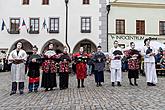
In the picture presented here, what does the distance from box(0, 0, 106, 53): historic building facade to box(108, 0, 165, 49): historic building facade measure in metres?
1.07

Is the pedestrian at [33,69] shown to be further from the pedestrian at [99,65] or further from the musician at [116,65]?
the musician at [116,65]

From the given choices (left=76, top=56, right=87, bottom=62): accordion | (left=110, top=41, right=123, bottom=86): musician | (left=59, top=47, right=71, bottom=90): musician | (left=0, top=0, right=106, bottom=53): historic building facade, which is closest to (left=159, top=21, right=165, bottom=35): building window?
(left=0, top=0, right=106, bottom=53): historic building facade

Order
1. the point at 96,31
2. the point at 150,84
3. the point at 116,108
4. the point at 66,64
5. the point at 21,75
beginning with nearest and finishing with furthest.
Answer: the point at 116,108
the point at 21,75
the point at 66,64
the point at 150,84
the point at 96,31

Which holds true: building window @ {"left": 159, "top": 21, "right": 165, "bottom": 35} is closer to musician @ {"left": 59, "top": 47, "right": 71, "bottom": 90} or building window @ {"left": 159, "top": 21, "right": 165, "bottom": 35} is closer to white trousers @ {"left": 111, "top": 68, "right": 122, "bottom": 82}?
white trousers @ {"left": 111, "top": 68, "right": 122, "bottom": 82}

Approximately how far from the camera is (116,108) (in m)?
7.76

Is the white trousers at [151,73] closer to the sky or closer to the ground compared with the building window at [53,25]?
closer to the ground

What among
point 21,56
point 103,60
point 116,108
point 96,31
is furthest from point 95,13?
point 116,108

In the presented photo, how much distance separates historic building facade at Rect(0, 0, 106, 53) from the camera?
31703mm

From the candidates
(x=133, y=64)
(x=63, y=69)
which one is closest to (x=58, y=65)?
(x=63, y=69)

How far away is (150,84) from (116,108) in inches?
235

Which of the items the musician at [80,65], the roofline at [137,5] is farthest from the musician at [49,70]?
the roofline at [137,5]

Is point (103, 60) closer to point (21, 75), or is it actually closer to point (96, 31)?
point (21, 75)

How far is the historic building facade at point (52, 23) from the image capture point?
3170 centimetres

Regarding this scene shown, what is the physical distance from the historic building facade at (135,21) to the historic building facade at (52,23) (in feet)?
3.52
